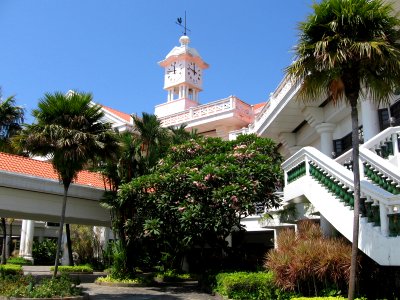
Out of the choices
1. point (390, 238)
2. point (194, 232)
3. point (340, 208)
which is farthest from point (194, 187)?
point (390, 238)

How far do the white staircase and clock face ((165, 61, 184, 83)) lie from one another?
1102 inches

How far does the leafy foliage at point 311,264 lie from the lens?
34.2 ft

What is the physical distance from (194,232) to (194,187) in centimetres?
161

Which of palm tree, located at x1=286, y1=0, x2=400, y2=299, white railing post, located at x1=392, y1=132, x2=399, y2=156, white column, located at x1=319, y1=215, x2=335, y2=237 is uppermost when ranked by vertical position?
palm tree, located at x1=286, y1=0, x2=400, y2=299

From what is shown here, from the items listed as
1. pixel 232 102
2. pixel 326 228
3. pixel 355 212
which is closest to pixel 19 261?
pixel 232 102

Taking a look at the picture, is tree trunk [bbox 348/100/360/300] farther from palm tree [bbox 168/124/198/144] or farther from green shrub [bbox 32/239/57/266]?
green shrub [bbox 32/239/57/266]

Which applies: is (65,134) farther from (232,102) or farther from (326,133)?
(232,102)

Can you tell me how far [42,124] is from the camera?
1409 centimetres

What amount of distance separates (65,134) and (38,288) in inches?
179

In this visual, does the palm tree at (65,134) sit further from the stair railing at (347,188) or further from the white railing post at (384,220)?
the white railing post at (384,220)

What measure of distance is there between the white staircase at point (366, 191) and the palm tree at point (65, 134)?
6.43 m

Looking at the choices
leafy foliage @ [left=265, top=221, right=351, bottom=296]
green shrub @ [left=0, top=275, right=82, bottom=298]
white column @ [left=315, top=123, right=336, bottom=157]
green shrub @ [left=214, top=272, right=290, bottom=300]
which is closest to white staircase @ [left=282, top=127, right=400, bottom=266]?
leafy foliage @ [left=265, top=221, right=351, bottom=296]

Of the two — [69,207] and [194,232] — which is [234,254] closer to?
[194,232]

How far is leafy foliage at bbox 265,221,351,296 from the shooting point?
10.4 metres
